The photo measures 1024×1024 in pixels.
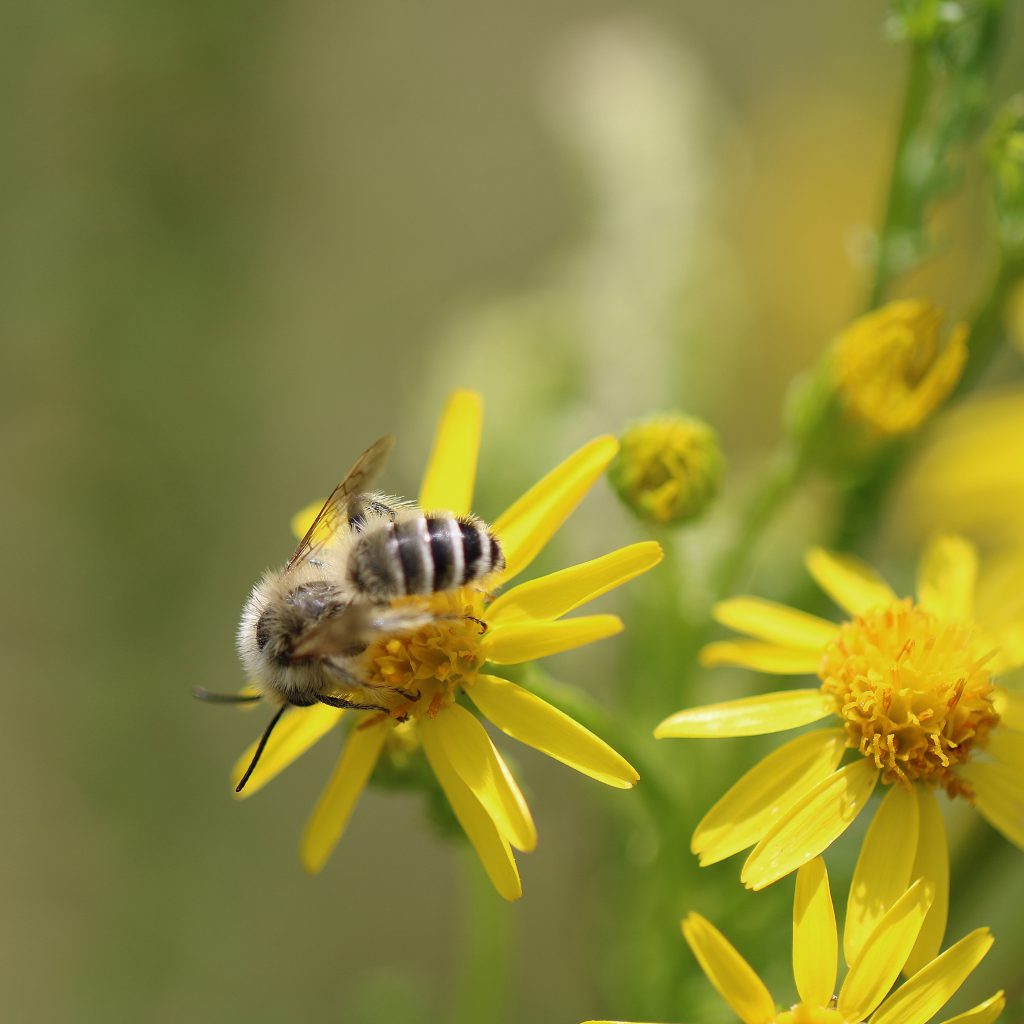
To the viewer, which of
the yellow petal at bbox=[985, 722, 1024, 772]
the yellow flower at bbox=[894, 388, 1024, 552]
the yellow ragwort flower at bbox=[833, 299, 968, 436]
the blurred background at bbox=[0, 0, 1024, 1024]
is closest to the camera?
the yellow petal at bbox=[985, 722, 1024, 772]

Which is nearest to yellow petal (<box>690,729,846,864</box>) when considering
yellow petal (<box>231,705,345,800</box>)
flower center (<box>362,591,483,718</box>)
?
flower center (<box>362,591,483,718</box>)

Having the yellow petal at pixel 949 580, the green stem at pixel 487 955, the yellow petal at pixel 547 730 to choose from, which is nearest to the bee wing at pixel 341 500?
the yellow petal at pixel 547 730

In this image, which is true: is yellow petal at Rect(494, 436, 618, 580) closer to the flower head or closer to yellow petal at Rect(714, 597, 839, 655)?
the flower head

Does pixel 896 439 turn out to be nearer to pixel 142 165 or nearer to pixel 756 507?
pixel 756 507

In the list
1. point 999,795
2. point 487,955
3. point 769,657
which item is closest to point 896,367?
point 769,657

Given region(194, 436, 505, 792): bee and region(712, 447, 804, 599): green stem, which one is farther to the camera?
region(712, 447, 804, 599): green stem

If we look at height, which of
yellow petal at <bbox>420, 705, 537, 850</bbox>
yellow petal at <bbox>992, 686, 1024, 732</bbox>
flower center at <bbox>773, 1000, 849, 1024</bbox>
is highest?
yellow petal at <bbox>992, 686, 1024, 732</bbox>

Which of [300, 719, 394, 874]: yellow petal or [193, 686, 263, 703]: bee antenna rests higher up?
[193, 686, 263, 703]: bee antenna

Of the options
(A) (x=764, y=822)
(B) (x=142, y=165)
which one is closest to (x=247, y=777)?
(A) (x=764, y=822)

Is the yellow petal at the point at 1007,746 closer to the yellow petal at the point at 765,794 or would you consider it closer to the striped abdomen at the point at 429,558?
the yellow petal at the point at 765,794

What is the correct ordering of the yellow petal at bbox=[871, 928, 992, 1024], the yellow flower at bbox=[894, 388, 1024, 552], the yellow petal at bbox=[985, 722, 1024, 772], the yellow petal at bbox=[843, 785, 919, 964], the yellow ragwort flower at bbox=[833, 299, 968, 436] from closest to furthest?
the yellow petal at bbox=[871, 928, 992, 1024]
the yellow petal at bbox=[843, 785, 919, 964]
the yellow petal at bbox=[985, 722, 1024, 772]
the yellow ragwort flower at bbox=[833, 299, 968, 436]
the yellow flower at bbox=[894, 388, 1024, 552]
